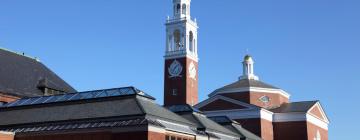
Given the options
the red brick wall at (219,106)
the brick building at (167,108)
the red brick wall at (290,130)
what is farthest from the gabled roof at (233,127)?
the red brick wall at (290,130)

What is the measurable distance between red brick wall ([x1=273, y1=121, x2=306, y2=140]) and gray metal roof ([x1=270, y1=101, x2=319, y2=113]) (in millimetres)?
1653

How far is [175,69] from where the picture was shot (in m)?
72.1

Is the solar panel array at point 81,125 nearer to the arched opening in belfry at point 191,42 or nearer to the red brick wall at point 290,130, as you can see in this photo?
the red brick wall at point 290,130

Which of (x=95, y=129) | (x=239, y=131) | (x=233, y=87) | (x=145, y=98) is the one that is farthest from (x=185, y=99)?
(x=95, y=129)

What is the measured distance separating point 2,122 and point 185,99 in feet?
114

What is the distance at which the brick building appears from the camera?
3372cm

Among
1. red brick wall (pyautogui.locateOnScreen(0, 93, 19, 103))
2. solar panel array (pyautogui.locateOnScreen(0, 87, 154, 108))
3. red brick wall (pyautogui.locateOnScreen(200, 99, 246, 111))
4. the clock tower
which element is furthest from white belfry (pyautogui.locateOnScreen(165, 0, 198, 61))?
solar panel array (pyautogui.locateOnScreen(0, 87, 154, 108))

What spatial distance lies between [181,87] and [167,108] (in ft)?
90.8

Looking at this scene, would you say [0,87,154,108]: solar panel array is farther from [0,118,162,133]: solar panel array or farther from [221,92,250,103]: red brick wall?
[221,92,250,103]: red brick wall

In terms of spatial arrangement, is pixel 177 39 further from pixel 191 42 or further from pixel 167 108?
pixel 167 108

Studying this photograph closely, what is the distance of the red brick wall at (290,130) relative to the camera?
6411cm

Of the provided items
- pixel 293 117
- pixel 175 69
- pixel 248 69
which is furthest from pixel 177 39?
pixel 293 117

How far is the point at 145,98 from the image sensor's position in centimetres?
3731

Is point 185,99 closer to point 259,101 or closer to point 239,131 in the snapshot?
point 259,101
